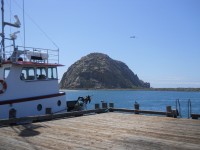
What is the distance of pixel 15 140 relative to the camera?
9891 mm

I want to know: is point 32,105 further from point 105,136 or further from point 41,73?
point 105,136

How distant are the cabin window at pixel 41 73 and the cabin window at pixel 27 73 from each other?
1.35ft

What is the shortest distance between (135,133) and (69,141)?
2.82 meters

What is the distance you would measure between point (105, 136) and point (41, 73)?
31.6ft

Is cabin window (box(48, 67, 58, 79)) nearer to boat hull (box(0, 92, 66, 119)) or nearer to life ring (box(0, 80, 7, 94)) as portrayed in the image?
boat hull (box(0, 92, 66, 119))

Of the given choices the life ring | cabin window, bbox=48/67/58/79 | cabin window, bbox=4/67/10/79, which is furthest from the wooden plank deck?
cabin window, bbox=48/67/58/79

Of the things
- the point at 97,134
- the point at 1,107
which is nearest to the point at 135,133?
the point at 97,134

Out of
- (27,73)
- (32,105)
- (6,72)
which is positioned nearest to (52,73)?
(27,73)

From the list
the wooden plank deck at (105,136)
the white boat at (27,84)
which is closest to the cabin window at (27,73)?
the white boat at (27,84)

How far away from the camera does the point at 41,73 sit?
18703 millimetres

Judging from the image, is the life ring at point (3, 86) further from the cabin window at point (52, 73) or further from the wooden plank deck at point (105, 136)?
the wooden plank deck at point (105, 136)

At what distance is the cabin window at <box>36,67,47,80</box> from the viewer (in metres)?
18.4

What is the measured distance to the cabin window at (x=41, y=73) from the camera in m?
18.4

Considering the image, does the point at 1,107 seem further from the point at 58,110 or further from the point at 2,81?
the point at 58,110
